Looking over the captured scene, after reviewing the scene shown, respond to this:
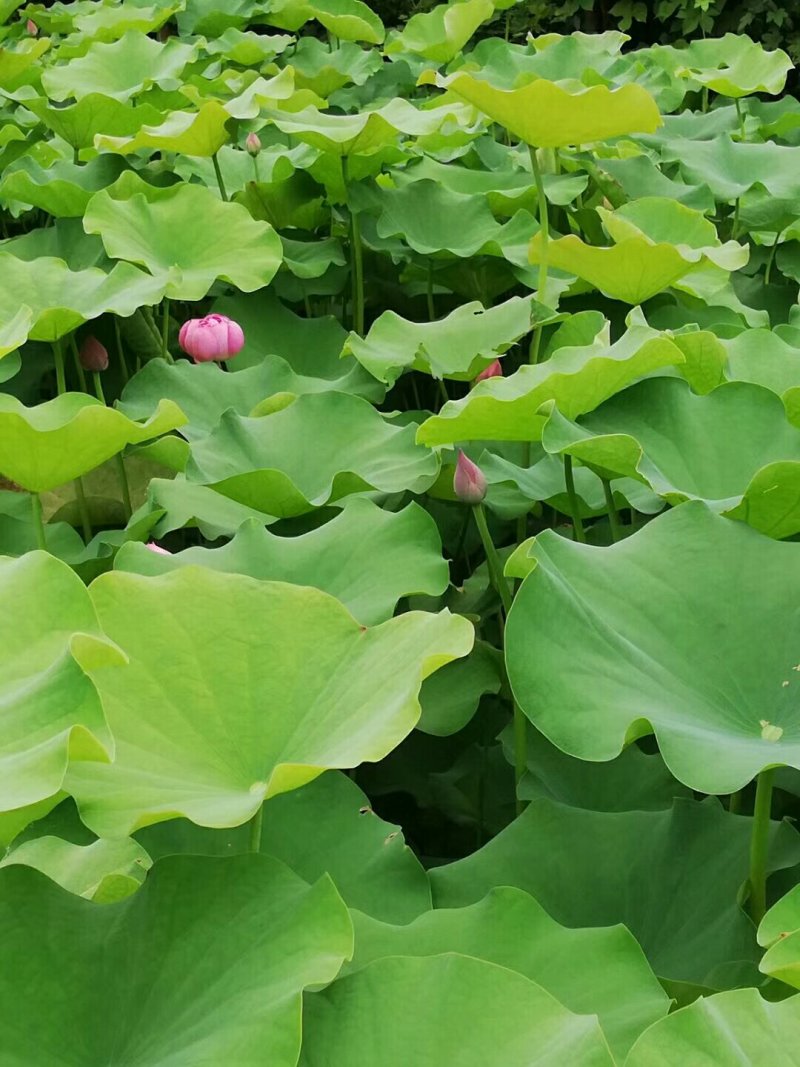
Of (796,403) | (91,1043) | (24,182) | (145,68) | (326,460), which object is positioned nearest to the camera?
(91,1043)

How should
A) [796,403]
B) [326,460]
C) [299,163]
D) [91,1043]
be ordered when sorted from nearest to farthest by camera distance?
[91,1043], [796,403], [326,460], [299,163]

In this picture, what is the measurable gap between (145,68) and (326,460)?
1582 millimetres

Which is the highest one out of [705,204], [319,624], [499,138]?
[319,624]

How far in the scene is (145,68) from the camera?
2605 mm

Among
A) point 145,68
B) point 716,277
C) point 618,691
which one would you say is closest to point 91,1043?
point 618,691

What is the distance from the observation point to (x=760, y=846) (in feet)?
2.82

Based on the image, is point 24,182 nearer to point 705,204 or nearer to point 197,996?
point 705,204

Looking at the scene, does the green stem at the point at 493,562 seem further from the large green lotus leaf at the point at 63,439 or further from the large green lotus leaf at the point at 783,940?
the large green lotus leaf at the point at 783,940

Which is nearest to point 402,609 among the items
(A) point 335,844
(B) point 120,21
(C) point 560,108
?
(A) point 335,844

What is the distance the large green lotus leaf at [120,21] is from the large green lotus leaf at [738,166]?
4.17 feet

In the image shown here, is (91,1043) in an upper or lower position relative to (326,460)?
upper

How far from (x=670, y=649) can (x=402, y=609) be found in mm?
465

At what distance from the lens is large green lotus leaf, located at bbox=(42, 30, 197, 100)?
8.14ft

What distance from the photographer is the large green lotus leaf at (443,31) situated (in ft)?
8.50
